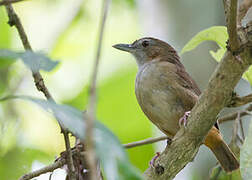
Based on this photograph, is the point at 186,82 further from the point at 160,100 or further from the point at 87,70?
the point at 87,70

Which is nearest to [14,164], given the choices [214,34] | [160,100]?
[160,100]

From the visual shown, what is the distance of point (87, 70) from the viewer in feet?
23.4

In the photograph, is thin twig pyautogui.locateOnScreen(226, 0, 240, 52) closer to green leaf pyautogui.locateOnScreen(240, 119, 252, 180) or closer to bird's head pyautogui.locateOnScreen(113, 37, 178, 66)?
green leaf pyautogui.locateOnScreen(240, 119, 252, 180)

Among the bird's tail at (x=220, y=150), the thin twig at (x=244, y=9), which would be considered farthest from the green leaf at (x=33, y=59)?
the bird's tail at (x=220, y=150)

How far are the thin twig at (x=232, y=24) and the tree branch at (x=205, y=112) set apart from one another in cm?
2

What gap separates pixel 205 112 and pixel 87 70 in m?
4.86

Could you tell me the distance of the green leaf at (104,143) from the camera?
1.29 m

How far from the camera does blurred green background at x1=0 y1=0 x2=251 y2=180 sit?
4125 millimetres

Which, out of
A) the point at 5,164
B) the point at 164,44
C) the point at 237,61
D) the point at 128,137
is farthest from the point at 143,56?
the point at 237,61

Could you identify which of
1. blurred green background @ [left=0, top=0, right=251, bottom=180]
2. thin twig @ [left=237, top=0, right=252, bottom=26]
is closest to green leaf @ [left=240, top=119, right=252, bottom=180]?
thin twig @ [left=237, top=0, right=252, bottom=26]

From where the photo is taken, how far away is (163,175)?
2.65 metres

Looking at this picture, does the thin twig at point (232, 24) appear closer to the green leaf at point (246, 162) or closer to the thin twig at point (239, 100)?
the thin twig at point (239, 100)

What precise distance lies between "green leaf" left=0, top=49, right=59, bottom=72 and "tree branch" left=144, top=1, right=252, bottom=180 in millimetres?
981

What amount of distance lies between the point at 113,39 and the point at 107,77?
1.12 m
